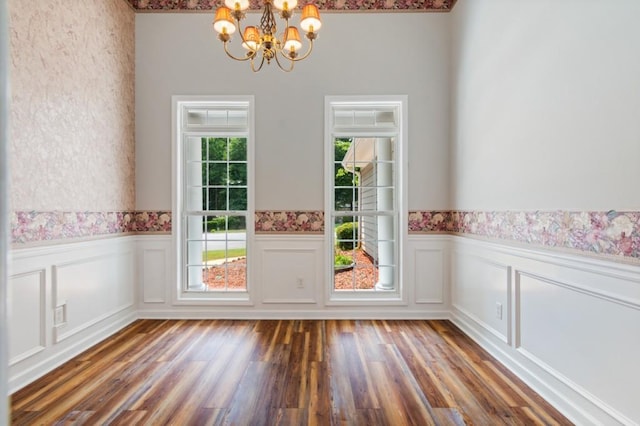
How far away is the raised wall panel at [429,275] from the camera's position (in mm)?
3844

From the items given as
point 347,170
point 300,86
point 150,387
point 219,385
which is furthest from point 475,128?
point 150,387

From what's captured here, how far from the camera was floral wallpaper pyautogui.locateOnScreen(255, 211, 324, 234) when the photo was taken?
3.84 meters

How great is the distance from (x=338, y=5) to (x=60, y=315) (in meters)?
3.96

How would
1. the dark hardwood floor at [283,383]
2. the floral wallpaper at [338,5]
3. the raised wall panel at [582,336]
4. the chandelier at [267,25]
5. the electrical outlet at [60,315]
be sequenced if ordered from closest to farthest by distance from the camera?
the raised wall panel at [582,336]
the dark hardwood floor at [283,383]
the chandelier at [267,25]
the electrical outlet at [60,315]
the floral wallpaper at [338,5]

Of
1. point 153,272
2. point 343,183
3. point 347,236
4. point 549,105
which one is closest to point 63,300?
point 153,272

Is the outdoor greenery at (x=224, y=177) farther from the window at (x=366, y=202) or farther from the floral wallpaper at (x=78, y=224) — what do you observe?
the window at (x=366, y=202)

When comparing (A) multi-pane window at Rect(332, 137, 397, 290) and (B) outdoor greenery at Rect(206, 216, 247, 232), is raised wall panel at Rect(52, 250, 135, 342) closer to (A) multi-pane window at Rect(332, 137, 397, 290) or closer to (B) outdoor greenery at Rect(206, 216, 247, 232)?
(B) outdoor greenery at Rect(206, 216, 247, 232)

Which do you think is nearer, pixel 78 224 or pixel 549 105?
pixel 549 105

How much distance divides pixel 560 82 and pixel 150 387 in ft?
10.9

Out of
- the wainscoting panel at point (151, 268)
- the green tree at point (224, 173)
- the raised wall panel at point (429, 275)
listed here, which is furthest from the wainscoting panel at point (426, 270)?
the wainscoting panel at point (151, 268)

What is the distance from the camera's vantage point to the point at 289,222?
3.85 m

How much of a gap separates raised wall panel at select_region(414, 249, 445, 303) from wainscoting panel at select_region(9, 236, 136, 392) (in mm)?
3125

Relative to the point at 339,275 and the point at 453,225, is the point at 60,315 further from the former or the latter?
the point at 453,225

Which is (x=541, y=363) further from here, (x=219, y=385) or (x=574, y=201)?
(x=219, y=385)
